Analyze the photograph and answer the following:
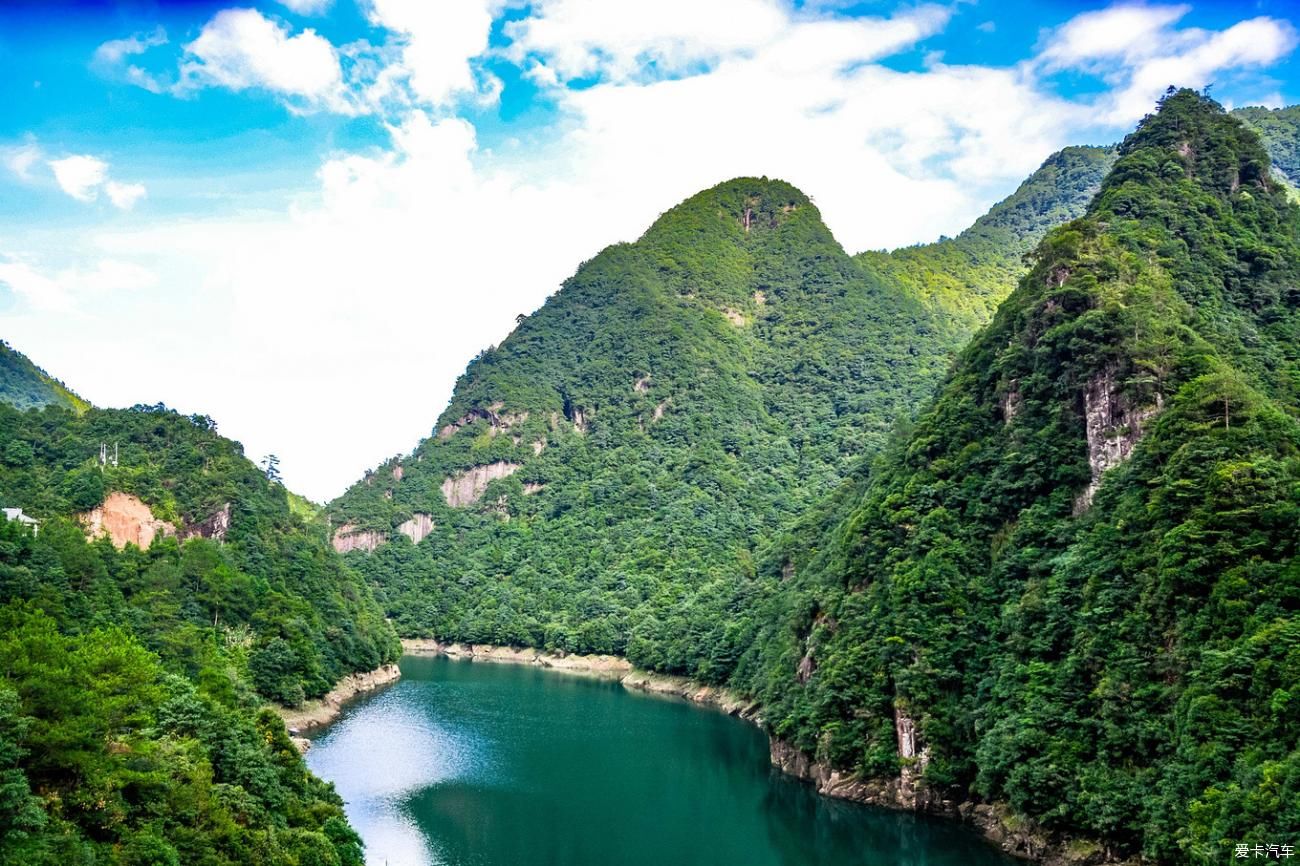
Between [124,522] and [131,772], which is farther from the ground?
[124,522]

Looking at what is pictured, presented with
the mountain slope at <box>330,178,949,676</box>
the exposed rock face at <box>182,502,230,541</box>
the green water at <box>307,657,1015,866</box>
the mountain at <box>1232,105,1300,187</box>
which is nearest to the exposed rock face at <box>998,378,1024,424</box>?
the green water at <box>307,657,1015,866</box>

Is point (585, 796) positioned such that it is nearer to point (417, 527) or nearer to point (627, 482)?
point (627, 482)

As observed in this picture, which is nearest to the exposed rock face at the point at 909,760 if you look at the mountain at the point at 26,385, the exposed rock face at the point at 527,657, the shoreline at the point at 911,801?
the shoreline at the point at 911,801

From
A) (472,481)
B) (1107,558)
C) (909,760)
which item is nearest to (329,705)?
(909,760)

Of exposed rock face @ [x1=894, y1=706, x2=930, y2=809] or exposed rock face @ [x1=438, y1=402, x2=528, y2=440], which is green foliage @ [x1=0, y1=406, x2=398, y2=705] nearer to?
exposed rock face @ [x1=894, y1=706, x2=930, y2=809]

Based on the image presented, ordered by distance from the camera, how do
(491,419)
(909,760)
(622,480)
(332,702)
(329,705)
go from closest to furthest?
(909,760) → (329,705) → (332,702) → (622,480) → (491,419)

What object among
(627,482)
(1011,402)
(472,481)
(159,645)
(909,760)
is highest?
(1011,402)

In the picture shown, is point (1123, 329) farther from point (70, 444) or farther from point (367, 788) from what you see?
point (70, 444)

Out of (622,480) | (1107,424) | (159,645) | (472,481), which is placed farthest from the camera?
(472,481)
